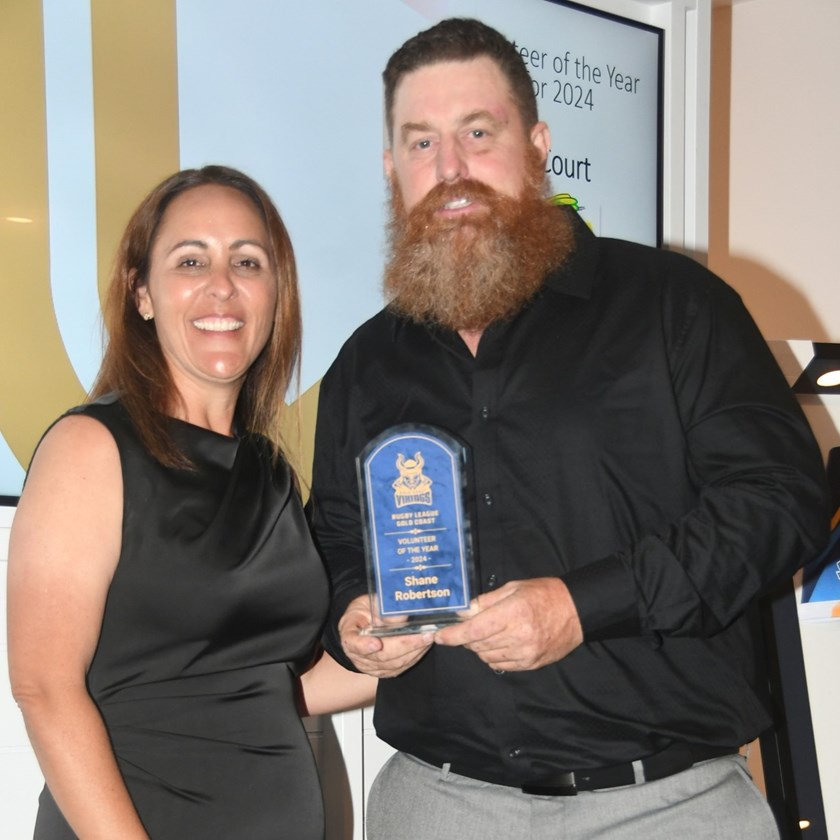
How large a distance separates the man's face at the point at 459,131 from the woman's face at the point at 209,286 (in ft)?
1.00

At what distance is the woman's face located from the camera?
193 centimetres

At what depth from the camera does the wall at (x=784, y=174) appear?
4.70 m

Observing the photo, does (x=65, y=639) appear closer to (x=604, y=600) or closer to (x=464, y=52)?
(x=604, y=600)

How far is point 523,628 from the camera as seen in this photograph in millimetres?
1545

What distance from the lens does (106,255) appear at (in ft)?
8.18

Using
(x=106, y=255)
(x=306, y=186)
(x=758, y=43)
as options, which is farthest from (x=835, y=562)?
(x=758, y=43)

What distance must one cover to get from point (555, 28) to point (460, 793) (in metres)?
2.36

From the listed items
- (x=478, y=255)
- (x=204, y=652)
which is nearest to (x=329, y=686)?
(x=204, y=652)

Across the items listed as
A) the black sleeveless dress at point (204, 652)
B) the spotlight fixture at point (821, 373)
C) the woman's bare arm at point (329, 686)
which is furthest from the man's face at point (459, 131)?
the spotlight fixture at point (821, 373)

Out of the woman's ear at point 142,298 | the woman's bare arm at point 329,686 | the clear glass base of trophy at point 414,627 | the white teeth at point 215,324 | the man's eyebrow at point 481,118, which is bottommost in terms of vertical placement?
the woman's bare arm at point 329,686

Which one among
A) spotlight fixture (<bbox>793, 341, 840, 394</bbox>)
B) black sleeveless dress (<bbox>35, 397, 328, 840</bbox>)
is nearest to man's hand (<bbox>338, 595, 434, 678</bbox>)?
black sleeveless dress (<bbox>35, 397, 328, 840</bbox>)

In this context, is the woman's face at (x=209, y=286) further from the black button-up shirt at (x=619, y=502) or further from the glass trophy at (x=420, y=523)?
the glass trophy at (x=420, y=523)

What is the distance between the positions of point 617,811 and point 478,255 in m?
0.90

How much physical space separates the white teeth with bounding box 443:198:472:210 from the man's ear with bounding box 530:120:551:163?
0.63ft
